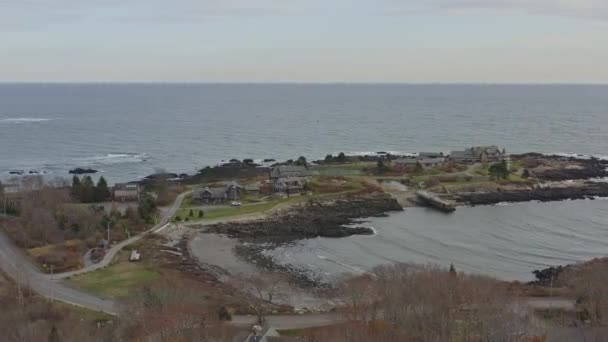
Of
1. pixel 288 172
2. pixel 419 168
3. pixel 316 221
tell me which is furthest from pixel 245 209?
pixel 419 168

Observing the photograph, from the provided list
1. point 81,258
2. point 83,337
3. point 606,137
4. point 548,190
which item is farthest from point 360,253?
point 606,137

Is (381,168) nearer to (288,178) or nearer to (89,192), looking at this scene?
(288,178)

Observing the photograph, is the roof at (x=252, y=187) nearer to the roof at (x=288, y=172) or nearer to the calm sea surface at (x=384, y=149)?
the roof at (x=288, y=172)

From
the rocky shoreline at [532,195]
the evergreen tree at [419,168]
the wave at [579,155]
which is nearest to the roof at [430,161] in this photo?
the evergreen tree at [419,168]

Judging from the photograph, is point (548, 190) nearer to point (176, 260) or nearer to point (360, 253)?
point (360, 253)

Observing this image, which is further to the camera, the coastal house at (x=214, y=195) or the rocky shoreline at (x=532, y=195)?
the rocky shoreline at (x=532, y=195)

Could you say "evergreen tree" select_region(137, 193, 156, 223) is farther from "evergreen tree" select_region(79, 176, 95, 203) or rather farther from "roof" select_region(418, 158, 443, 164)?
"roof" select_region(418, 158, 443, 164)
